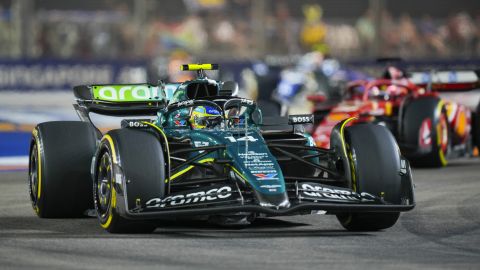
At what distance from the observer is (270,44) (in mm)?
31391

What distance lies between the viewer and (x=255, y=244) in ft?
27.7

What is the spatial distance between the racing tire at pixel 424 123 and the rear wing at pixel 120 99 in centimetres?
527

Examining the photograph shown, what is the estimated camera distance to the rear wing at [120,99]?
11.5m

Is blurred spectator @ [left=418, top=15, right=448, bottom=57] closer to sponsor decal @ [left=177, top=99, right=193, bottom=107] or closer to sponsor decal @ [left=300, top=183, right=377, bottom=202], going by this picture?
sponsor decal @ [left=177, top=99, right=193, bottom=107]

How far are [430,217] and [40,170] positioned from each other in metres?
3.44

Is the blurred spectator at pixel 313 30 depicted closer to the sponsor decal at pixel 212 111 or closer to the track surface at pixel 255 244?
the track surface at pixel 255 244

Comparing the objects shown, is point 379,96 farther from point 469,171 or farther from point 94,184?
point 94,184

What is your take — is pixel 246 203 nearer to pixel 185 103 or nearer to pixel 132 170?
pixel 132 170

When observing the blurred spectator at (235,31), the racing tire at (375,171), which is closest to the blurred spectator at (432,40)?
the blurred spectator at (235,31)

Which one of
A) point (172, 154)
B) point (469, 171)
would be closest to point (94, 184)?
point (172, 154)

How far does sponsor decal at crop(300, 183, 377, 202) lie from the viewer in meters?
8.76

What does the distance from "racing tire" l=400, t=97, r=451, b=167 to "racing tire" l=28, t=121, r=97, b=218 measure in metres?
6.77

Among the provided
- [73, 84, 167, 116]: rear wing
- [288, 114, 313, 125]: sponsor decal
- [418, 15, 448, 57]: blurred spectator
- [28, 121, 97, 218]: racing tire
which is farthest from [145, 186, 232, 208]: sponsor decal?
[418, 15, 448, 57]: blurred spectator

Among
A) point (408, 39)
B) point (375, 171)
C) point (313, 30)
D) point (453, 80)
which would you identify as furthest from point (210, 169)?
point (408, 39)
